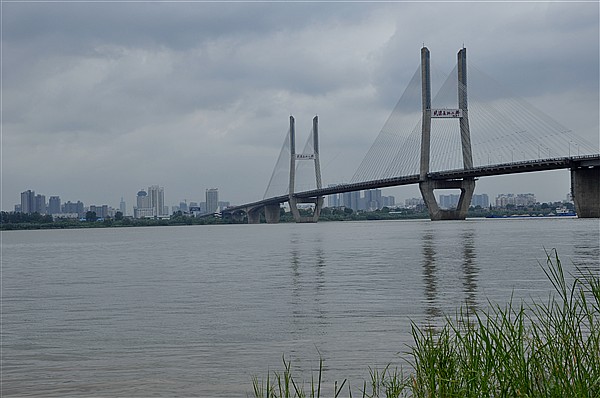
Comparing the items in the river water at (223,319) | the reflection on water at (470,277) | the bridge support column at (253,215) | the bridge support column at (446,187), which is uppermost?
the bridge support column at (446,187)

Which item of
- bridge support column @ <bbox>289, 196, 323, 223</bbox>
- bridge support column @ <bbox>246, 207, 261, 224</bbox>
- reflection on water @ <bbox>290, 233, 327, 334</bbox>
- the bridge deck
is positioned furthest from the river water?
bridge support column @ <bbox>246, 207, 261, 224</bbox>

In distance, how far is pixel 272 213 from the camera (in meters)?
101

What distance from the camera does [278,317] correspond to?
1106cm

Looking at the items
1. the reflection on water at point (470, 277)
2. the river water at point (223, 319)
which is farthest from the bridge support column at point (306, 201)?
the river water at point (223, 319)

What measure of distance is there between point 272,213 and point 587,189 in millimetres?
49239

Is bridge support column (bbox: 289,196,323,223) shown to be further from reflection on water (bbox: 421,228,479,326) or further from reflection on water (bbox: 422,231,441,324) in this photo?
reflection on water (bbox: 422,231,441,324)

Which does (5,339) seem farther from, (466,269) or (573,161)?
(573,161)

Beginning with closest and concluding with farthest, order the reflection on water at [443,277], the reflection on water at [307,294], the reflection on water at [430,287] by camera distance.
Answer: the reflection on water at [307,294] → the reflection on water at [430,287] → the reflection on water at [443,277]

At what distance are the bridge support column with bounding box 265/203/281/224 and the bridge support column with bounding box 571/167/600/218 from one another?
4495 centimetres

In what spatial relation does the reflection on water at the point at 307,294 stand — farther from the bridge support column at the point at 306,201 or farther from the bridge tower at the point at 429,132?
the bridge support column at the point at 306,201

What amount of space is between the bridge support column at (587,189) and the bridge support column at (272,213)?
45.0 metres

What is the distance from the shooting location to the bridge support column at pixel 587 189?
5794 cm

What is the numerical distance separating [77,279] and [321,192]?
59.2 metres

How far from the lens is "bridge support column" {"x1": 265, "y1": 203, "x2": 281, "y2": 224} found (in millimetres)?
98775
